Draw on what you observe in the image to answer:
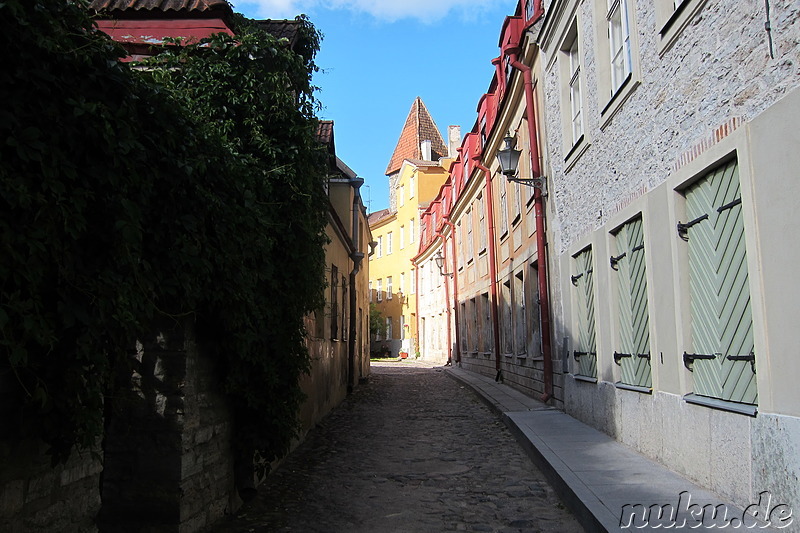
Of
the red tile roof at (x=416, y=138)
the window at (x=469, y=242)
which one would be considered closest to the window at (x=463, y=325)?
the window at (x=469, y=242)

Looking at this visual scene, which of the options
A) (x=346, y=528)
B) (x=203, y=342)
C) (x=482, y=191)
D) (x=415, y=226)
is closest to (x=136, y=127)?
(x=203, y=342)

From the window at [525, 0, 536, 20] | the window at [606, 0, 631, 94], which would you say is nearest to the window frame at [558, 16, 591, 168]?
the window at [606, 0, 631, 94]

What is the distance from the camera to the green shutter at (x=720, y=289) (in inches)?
197

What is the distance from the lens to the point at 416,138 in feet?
166

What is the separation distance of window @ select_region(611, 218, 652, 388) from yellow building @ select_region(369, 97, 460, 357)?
111ft

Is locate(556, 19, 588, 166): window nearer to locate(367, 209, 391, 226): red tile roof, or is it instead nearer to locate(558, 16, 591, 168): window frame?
locate(558, 16, 591, 168): window frame

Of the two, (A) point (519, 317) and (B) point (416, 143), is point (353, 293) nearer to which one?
(A) point (519, 317)

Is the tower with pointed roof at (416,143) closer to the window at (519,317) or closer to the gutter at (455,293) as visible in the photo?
the gutter at (455,293)

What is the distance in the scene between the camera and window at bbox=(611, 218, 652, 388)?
283 inches

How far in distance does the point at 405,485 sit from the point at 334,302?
6892 millimetres

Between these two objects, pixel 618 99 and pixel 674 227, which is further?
pixel 618 99

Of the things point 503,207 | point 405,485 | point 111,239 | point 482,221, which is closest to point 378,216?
point 482,221

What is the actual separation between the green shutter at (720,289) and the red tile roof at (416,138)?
4424 cm

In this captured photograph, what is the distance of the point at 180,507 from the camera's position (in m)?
4.70
